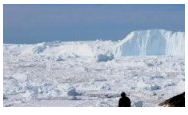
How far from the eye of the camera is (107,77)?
32.1 meters

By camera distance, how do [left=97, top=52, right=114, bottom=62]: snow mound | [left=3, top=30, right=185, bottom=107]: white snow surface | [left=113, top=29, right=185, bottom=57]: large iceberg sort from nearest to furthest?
[left=3, top=30, right=185, bottom=107]: white snow surface → [left=113, top=29, right=185, bottom=57]: large iceberg → [left=97, top=52, right=114, bottom=62]: snow mound

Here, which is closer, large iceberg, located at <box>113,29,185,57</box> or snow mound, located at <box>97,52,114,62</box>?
large iceberg, located at <box>113,29,185,57</box>

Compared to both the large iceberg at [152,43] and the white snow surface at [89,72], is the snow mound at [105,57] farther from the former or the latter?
the large iceberg at [152,43]

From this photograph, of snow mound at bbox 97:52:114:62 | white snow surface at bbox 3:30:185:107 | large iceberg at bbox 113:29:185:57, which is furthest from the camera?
snow mound at bbox 97:52:114:62

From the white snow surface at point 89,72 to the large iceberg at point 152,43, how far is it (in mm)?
54

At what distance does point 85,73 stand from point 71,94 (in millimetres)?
1314

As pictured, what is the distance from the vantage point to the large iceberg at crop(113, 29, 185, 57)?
1228 inches

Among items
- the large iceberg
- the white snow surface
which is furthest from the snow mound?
the large iceberg

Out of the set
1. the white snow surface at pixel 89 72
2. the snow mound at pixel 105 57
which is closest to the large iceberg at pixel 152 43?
the white snow surface at pixel 89 72

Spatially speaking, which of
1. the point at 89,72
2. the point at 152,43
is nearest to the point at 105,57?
the point at 89,72

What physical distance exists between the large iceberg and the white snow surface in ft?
0.18

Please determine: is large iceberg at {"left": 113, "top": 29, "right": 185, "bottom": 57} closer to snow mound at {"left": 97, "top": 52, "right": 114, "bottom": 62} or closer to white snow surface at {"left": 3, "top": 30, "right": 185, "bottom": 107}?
white snow surface at {"left": 3, "top": 30, "right": 185, "bottom": 107}

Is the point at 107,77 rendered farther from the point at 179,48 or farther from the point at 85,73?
the point at 179,48
